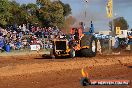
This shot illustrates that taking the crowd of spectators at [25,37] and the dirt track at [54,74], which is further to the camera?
the crowd of spectators at [25,37]

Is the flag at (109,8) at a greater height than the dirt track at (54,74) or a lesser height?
greater

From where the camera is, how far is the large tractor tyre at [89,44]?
21672 millimetres

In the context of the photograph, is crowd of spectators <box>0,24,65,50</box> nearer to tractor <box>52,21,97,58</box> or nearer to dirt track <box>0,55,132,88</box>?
tractor <box>52,21,97,58</box>

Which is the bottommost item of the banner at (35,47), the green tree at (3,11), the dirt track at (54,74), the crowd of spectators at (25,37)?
the dirt track at (54,74)

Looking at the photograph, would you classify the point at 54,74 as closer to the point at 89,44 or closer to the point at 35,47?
the point at 89,44

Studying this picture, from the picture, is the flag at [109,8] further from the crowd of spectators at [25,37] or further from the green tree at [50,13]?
the green tree at [50,13]

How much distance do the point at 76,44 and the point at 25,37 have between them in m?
13.4

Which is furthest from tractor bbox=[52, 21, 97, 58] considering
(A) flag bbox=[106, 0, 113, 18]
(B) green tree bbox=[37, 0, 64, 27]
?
(B) green tree bbox=[37, 0, 64, 27]

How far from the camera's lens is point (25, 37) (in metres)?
34.4

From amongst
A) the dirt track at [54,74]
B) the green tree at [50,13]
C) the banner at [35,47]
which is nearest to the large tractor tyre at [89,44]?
the dirt track at [54,74]

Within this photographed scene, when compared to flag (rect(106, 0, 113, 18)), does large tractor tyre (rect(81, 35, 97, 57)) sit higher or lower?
lower

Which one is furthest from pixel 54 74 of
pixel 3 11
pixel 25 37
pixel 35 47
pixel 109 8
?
pixel 3 11

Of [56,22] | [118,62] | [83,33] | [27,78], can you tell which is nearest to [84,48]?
[83,33]

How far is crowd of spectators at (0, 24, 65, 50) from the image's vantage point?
102 feet
